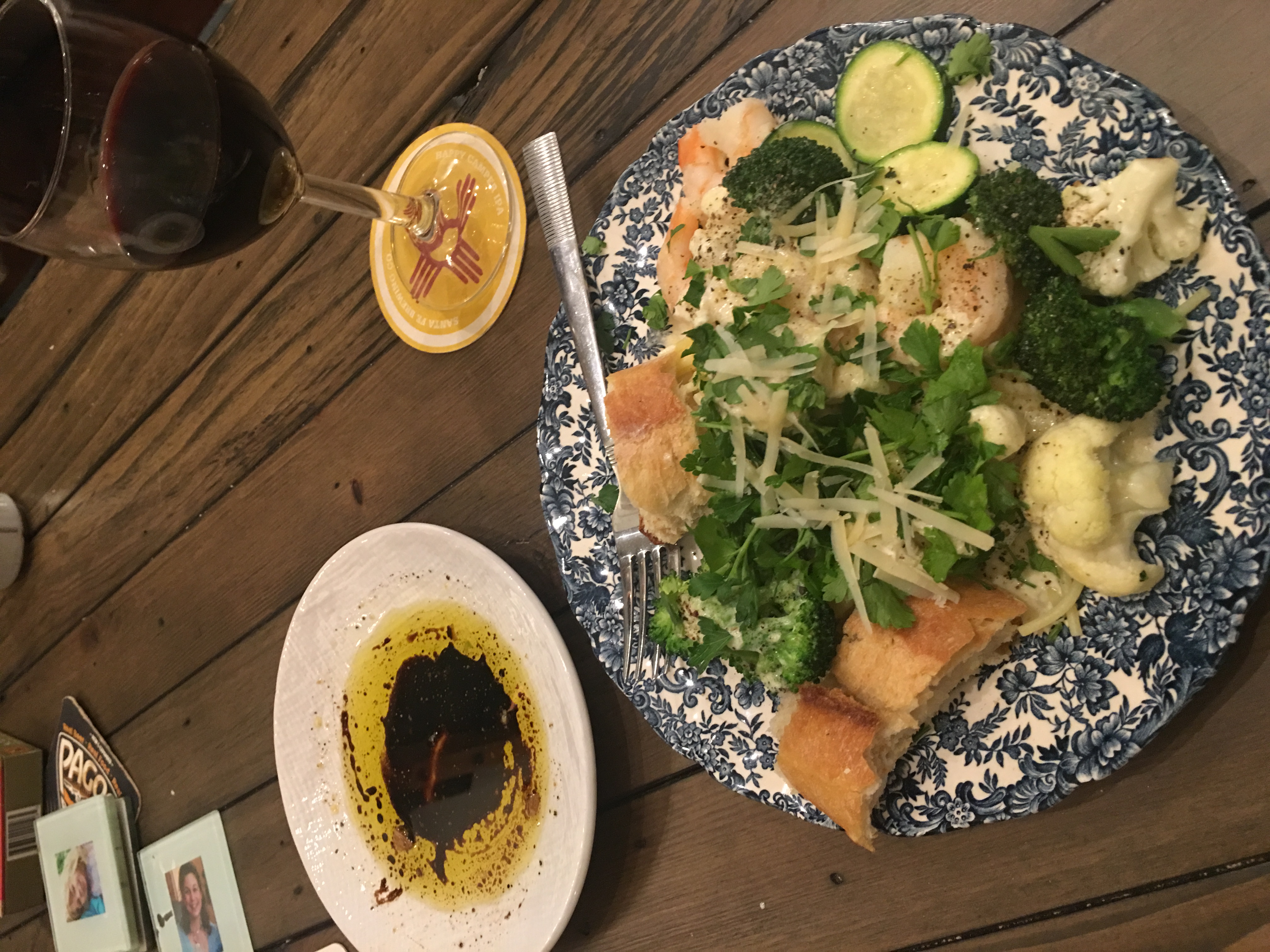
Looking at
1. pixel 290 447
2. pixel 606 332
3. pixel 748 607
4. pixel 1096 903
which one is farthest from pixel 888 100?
pixel 290 447

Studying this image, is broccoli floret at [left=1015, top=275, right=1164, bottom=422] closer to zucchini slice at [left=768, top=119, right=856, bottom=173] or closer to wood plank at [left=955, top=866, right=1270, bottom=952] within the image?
zucchini slice at [left=768, top=119, right=856, bottom=173]

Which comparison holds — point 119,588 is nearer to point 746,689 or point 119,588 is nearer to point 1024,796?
point 746,689

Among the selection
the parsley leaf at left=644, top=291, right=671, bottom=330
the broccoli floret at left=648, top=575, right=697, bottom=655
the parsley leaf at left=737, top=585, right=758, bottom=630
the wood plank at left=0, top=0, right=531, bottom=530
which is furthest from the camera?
the wood plank at left=0, top=0, right=531, bottom=530

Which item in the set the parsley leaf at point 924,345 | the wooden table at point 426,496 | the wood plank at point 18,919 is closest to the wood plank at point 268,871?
the wooden table at point 426,496

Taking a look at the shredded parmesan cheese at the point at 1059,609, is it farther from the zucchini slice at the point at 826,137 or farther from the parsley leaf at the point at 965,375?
the zucchini slice at the point at 826,137

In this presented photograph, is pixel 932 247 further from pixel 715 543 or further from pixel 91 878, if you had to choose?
pixel 91 878

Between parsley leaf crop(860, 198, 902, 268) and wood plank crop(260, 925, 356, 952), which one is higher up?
parsley leaf crop(860, 198, 902, 268)

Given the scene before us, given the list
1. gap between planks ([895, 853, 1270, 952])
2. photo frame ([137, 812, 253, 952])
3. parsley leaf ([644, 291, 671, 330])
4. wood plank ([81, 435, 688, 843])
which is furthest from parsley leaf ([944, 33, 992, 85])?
photo frame ([137, 812, 253, 952])

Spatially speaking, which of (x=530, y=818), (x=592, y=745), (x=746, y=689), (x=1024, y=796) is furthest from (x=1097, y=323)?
(x=530, y=818)
